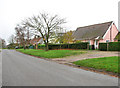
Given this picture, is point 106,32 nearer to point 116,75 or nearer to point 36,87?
point 116,75

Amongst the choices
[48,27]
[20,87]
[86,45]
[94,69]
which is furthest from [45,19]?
[20,87]

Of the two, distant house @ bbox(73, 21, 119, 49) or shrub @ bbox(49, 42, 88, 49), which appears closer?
shrub @ bbox(49, 42, 88, 49)


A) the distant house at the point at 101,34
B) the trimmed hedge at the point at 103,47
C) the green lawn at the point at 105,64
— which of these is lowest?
the green lawn at the point at 105,64

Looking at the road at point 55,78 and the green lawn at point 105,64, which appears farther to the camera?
the green lawn at point 105,64

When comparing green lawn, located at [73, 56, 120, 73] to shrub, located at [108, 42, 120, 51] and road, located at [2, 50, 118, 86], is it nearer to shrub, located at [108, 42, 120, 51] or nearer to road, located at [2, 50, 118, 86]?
road, located at [2, 50, 118, 86]

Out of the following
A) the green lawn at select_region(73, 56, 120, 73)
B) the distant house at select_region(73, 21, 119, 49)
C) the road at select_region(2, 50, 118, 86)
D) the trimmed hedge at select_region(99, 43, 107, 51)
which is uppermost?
the distant house at select_region(73, 21, 119, 49)

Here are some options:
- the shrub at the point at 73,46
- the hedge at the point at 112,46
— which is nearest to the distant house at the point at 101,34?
the shrub at the point at 73,46

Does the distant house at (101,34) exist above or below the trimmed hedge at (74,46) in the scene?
above

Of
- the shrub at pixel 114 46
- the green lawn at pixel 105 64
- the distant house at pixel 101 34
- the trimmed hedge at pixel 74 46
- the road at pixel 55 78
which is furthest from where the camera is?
the distant house at pixel 101 34

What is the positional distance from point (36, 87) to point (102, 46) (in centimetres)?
2091

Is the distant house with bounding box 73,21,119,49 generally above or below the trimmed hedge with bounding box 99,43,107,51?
above

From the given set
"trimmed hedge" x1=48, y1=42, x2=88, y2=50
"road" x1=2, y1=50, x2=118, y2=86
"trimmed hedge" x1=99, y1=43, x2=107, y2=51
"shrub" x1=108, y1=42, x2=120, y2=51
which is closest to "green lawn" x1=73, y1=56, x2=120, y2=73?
"road" x1=2, y1=50, x2=118, y2=86

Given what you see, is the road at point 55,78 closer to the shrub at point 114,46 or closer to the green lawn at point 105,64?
the green lawn at point 105,64

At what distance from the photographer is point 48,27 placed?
3034 cm
